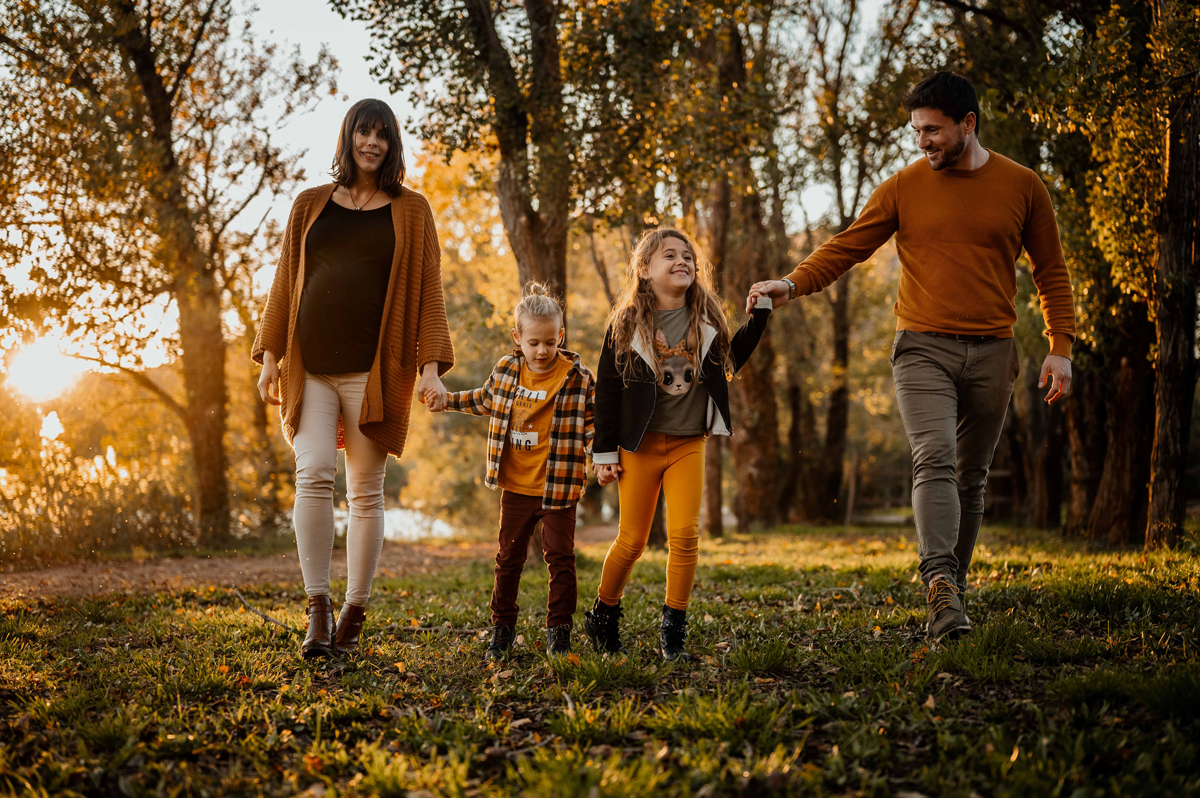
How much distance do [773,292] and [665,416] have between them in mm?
762

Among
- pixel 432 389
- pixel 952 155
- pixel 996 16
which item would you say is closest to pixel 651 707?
pixel 432 389

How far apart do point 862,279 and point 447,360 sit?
18.2m

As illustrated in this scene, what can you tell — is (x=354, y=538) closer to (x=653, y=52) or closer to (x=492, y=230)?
(x=653, y=52)

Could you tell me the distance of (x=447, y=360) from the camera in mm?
4000

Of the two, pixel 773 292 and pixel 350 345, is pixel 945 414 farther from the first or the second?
pixel 350 345

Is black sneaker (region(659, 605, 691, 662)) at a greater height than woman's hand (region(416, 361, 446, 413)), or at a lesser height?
lesser

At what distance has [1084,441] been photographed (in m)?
10.1

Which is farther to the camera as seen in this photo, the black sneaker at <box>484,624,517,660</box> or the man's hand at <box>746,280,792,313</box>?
the black sneaker at <box>484,624,517,660</box>

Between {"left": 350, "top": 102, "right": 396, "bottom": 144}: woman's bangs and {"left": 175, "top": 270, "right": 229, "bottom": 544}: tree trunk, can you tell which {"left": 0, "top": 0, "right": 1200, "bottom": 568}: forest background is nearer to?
{"left": 175, "top": 270, "right": 229, "bottom": 544}: tree trunk

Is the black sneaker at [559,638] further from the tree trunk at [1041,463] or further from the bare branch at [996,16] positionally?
the tree trunk at [1041,463]

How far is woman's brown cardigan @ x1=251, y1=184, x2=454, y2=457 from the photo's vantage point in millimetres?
3779

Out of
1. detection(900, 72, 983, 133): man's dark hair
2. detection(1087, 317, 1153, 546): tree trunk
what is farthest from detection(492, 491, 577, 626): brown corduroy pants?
detection(1087, 317, 1153, 546): tree trunk

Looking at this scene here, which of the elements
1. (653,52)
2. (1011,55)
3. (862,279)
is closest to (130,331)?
(653,52)

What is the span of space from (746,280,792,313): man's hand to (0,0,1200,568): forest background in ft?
11.7
